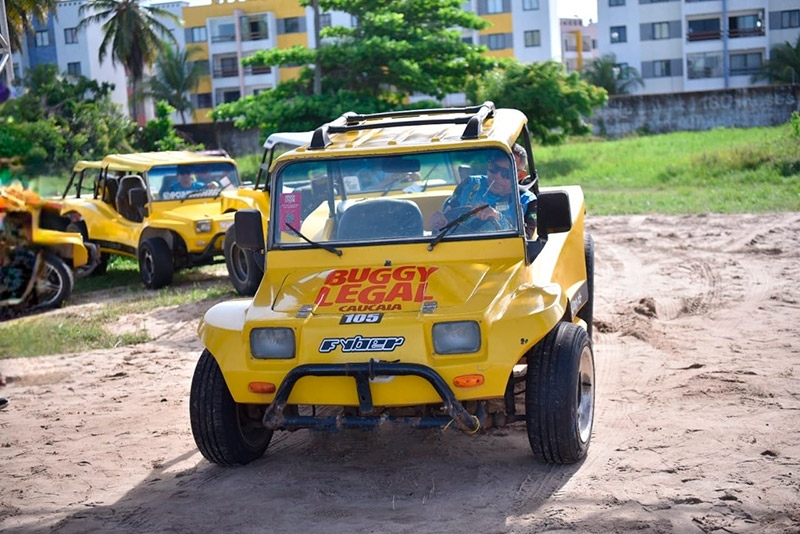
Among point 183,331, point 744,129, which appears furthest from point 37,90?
point 744,129

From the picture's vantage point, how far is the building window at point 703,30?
142 feet

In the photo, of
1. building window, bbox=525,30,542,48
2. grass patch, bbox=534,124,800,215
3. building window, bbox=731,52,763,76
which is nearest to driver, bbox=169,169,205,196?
grass patch, bbox=534,124,800,215

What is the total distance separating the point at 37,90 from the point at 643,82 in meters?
41.0

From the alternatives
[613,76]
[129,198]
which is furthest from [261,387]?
[613,76]

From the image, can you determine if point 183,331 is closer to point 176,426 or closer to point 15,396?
point 15,396

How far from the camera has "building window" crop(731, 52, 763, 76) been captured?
4316cm

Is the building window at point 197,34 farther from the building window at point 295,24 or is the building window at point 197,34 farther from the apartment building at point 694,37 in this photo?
the apartment building at point 694,37

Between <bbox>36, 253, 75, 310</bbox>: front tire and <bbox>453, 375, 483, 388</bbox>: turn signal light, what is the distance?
29.2 feet

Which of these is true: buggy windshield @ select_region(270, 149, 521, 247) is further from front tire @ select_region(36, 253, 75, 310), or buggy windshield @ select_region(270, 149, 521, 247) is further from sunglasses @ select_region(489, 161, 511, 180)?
front tire @ select_region(36, 253, 75, 310)

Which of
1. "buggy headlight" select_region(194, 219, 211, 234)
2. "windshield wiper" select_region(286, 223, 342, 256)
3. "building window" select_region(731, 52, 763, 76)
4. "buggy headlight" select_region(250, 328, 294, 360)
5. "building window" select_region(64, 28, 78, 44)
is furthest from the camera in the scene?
"building window" select_region(731, 52, 763, 76)

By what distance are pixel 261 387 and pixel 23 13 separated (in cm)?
594

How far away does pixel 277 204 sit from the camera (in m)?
6.70

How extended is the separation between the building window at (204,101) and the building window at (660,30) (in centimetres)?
2254

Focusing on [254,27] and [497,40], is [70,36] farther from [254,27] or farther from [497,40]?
[497,40]
